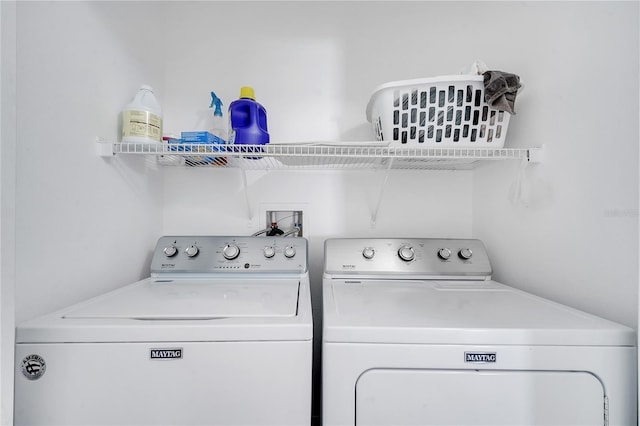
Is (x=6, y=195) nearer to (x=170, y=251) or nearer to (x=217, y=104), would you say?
(x=170, y=251)

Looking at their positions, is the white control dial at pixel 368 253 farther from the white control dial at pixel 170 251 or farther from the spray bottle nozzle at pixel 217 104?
the spray bottle nozzle at pixel 217 104

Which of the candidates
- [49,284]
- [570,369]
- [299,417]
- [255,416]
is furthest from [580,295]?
[49,284]

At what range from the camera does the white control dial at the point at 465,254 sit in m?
1.41

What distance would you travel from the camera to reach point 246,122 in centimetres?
140

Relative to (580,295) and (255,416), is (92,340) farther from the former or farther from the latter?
(580,295)

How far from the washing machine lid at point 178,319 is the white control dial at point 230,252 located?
11.1 inches

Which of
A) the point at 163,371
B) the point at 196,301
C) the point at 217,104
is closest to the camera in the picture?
the point at 163,371

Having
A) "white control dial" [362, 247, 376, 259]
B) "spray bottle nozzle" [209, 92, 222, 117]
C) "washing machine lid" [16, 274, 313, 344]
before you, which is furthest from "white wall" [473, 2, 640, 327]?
"spray bottle nozzle" [209, 92, 222, 117]

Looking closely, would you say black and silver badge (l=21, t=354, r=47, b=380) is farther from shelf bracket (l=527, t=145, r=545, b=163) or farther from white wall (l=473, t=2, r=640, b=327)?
shelf bracket (l=527, t=145, r=545, b=163)

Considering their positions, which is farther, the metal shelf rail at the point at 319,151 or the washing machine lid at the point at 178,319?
the metal shelf rail at the point at 319,151

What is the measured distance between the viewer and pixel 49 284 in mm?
911

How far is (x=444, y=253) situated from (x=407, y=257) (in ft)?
0.62

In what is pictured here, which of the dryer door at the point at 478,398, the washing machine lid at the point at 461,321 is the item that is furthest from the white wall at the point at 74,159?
the dryer door at the point at 478,398

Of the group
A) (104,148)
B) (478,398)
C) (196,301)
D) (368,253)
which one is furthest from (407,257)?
(104,148)
